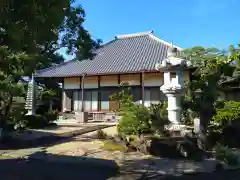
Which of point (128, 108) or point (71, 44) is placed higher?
point (71, 44)

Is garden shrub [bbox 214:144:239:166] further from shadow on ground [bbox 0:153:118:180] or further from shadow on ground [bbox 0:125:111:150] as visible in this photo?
shadow on ground [bbox 0:125:111:150]

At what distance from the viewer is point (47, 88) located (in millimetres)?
26469

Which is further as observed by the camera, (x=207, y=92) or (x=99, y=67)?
(x=99, y=67)

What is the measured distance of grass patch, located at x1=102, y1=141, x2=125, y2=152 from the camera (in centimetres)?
971

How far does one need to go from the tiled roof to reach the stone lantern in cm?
892

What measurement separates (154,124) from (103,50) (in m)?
17.8

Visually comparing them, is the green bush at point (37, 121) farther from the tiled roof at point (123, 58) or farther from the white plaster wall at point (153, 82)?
the white plaster wall at point (153, 82)

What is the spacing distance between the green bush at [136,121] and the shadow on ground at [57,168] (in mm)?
2533

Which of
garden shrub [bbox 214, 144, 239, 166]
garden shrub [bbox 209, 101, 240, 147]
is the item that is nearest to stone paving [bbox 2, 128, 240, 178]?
garden shrub [bbox 214, 144, 239, 166]

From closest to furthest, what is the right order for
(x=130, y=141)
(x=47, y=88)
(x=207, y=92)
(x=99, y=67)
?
1. (x=207, y=92)
2. (x=130, y=141)
3. (x=99, y=67)
4. (x=47, y=88)

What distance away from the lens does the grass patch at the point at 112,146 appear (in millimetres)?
9711

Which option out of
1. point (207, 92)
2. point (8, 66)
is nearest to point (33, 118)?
point (207, 92)

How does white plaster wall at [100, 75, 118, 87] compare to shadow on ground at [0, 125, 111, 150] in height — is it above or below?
above

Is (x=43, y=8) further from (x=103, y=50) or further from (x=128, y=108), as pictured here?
(x=103, y=50)
